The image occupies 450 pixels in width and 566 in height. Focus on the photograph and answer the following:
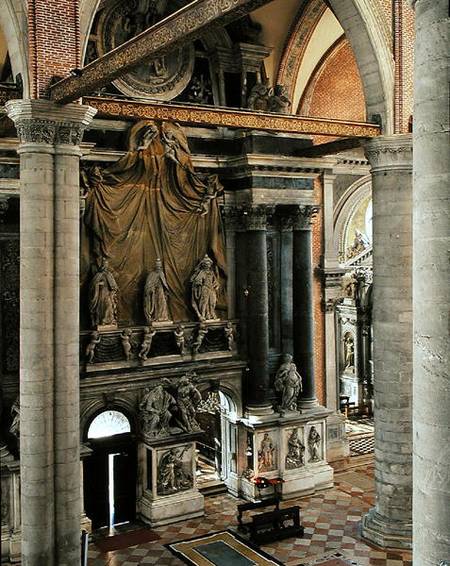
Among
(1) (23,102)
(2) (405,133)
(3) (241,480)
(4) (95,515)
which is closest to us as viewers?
(1) (23,102)

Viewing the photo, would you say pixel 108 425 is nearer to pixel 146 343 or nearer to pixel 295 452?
pixel 146 343

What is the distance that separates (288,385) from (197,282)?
3.44 meters

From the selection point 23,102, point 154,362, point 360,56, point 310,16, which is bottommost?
point 154,362

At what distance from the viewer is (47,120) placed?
37.6ft

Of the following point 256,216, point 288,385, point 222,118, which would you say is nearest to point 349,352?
point 288,385

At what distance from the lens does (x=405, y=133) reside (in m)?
13.9

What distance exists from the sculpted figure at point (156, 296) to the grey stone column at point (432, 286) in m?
11.6

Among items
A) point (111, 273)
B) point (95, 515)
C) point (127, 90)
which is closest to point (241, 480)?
point (95, 515)

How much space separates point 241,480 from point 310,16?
11.8 meters

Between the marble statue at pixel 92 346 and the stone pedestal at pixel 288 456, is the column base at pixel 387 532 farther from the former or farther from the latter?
the marble statue at pixel 92 346

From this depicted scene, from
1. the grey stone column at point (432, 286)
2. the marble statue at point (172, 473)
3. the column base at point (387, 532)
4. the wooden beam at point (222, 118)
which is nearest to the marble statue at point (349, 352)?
the marble statue at point (172, 473)

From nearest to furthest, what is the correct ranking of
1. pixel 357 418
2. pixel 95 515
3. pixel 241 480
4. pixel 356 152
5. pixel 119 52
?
pixel 119 52
pixel 95 515
pixel 241 480
pixel 356 152
pixel 357 418

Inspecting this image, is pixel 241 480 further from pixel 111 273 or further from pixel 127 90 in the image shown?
pixel 127 90

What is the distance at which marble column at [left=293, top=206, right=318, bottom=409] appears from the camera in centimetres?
1923
